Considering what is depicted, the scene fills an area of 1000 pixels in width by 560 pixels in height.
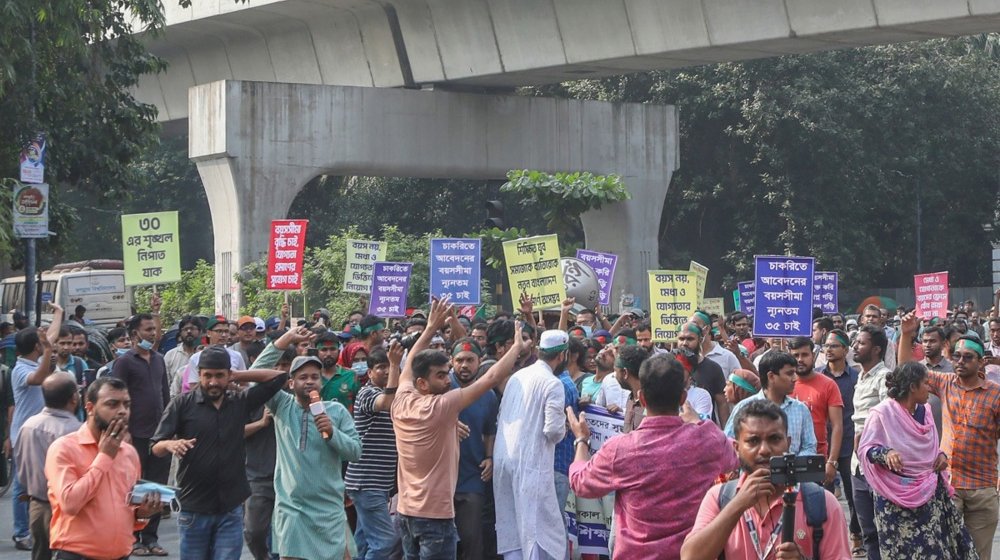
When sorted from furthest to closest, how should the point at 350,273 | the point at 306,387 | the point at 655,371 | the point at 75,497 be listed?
the point at 350,273 → the point at 306,387 → the point at 75,497 → the point at 655,371

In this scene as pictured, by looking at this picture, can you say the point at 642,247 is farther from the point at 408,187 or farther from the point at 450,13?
the point at 408,187

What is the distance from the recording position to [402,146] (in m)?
27.8

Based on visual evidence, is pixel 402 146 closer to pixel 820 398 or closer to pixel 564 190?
pixel 564 190

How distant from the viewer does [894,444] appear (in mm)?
8672

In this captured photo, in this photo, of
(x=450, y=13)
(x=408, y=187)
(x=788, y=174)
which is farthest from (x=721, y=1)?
(x=408, y=187)

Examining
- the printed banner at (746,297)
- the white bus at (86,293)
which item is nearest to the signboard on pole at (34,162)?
the printed banner at (746,297)

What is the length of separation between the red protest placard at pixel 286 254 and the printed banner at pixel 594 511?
37.6ft

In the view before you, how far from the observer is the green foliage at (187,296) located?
3123cm

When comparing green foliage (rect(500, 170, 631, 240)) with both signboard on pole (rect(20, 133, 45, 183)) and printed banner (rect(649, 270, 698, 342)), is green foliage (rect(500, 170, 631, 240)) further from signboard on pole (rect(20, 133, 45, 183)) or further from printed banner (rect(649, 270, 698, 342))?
signboard on pole (rect(20, 133, 45, 183))

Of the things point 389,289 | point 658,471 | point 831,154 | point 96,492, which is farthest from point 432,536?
point 831,154

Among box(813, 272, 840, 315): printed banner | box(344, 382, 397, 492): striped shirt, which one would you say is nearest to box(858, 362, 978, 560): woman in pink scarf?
box(344, 382, 397, 492): striped shirt

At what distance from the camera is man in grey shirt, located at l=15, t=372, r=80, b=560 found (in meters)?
8.13

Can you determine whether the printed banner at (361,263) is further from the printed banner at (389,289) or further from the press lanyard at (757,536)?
the press lanyard at (757,536)

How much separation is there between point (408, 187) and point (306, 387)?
38.4 meters
